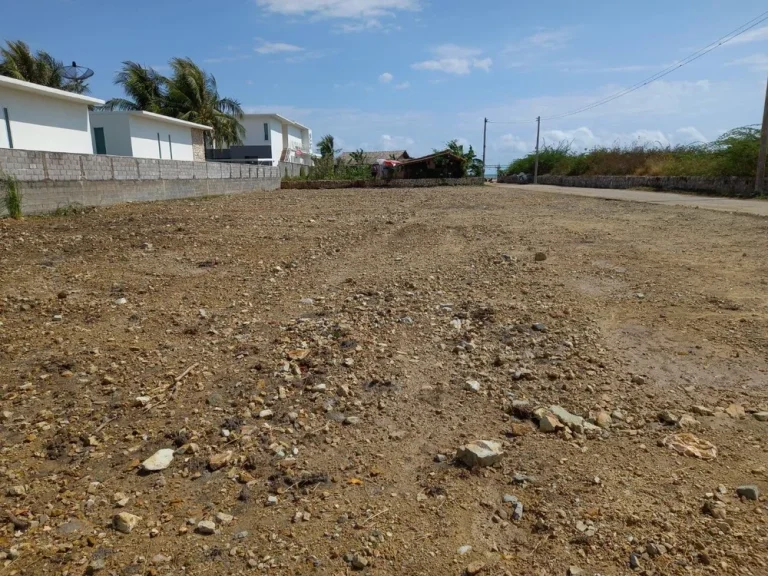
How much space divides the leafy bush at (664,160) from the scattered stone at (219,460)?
23.1 m

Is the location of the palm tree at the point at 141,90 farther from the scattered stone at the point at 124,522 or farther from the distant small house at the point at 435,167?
the scattered stone at the point at 124,522

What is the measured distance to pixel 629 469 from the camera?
2.40 m

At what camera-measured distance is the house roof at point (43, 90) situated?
13.7 meters

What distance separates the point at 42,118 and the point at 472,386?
1722 cm

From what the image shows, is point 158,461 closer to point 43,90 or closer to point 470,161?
point 43,90

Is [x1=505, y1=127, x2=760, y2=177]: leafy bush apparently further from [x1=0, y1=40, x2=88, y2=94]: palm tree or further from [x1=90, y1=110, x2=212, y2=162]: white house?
[x1=0, y1=40, x2=88, y2=94]: palm tree

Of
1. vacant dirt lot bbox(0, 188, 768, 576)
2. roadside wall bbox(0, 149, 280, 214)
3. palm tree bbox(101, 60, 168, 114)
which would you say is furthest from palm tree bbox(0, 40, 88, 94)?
vacant dirt lot bbox(0, 188, 768, 576)

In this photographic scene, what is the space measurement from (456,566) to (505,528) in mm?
286

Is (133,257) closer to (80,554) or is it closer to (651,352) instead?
(80,554)

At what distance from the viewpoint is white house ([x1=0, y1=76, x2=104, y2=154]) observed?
14.1m

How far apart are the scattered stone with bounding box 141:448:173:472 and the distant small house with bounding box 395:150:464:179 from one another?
1171 inches

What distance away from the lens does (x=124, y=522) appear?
2.08 meters

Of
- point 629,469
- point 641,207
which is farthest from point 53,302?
point 641,207

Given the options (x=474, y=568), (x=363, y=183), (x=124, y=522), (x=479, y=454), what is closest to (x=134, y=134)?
(x=363, y=183)
